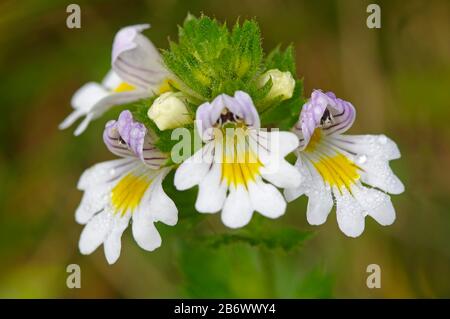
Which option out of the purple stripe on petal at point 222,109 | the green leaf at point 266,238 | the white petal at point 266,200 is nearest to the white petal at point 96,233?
the green leaf at point 266,238

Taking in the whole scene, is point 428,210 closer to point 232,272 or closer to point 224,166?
point 232,272

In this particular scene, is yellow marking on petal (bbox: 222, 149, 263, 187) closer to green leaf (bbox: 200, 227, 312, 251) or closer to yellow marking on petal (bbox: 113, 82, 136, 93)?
green leaf (bbox: 200, 227, 312, 251)

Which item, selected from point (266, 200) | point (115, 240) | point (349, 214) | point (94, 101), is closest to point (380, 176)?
point (349, 214)

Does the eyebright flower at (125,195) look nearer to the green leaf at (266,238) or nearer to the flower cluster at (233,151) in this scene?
the flower cluster at (233,151)

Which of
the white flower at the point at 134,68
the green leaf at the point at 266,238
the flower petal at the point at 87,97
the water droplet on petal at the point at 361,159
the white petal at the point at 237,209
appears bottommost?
the white petal at the point at 237,209

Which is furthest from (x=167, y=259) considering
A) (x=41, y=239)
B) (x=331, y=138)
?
(x=331, y=138)

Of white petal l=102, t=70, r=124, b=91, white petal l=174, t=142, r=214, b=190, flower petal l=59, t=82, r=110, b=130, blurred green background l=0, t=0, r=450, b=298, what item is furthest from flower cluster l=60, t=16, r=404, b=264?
blurred green background l=0, t=0, r=450, b=298

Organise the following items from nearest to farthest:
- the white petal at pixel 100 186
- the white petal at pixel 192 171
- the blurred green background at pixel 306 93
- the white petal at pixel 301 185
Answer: the white petal at pixel 192 171 < the white petal at pixel 301 185 < the white petal at pixel 100 186 < the blurred green background at pixel 306 93
